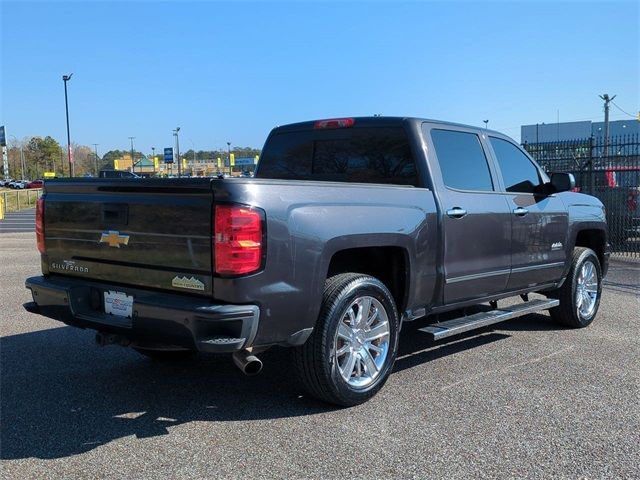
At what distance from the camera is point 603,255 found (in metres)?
7.20

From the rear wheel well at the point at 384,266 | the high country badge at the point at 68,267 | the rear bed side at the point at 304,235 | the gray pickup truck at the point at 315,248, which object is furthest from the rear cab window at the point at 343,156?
the high country badge at the point at 68,267

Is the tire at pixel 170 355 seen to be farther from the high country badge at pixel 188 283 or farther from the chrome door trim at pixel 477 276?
the chrome door trim at pixel 477 276

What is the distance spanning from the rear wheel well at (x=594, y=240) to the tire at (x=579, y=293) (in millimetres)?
250

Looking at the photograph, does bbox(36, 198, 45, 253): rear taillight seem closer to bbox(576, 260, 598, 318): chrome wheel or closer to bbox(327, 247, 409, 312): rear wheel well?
bbox(327, 247, 409, 312): rear wheel well

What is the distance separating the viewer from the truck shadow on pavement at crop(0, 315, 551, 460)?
3.76 m

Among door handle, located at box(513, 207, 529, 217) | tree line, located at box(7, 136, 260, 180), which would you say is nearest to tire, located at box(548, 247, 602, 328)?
door handle, located at box(513, 207, 529, 217)

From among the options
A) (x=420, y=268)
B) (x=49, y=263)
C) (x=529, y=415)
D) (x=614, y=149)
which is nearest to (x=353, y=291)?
(x=420, y=268)

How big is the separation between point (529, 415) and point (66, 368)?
363 centimetres

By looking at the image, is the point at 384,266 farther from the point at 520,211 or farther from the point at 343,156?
the point at 520,211

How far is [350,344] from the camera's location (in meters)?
4.25

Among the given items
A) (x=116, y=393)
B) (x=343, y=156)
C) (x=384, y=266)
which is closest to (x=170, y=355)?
(x=116, y=393)

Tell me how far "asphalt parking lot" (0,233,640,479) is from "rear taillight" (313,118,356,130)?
209 centimetres

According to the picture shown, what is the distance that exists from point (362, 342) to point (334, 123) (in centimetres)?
206

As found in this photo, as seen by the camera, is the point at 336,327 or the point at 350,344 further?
the point at 350,344
